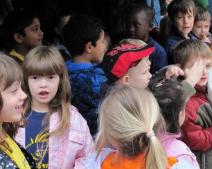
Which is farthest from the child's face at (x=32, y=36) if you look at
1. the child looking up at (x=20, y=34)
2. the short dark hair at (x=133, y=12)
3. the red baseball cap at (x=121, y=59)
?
the red baseball cap at (x=121, y=59)

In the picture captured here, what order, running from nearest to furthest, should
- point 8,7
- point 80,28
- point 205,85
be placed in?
point 205,85, point 80,28, point 8,7

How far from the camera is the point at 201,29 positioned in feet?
15.7

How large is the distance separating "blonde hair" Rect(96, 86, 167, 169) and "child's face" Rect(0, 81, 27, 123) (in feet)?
1.22

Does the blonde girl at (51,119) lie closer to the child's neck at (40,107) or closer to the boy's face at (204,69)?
the child's neck at (40,107)

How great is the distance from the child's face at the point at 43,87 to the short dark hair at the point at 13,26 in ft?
3.23

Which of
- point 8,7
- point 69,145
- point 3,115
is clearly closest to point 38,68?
point 69,145

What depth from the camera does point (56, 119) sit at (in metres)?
2.75

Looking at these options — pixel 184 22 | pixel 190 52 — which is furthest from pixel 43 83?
pixel 184 22

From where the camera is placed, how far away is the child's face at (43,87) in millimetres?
2756

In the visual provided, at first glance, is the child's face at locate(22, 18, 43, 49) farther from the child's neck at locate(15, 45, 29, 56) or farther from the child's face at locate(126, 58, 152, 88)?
the child's face at locate(126, 58, 152, 88)

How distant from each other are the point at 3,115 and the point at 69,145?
0.82 metres

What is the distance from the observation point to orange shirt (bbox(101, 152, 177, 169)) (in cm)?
200

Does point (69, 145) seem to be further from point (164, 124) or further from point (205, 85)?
point (205, 85)

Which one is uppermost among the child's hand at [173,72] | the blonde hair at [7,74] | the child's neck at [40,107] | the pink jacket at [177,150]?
the blonde hair at [7,74]
